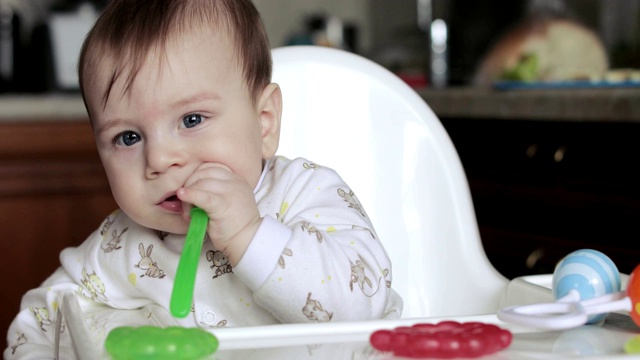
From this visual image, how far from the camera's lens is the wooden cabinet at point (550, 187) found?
175 cm

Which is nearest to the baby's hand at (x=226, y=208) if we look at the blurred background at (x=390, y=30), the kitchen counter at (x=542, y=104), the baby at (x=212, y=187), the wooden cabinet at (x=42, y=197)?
the baby at (x=212, y=187)

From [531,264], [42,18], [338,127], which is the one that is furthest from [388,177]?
→ [42,18]

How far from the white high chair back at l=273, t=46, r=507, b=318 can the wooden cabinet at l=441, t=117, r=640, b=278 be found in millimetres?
607

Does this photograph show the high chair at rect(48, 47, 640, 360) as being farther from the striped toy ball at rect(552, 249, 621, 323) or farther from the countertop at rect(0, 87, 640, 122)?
the countertop at rect(0, 87, 640, 122)

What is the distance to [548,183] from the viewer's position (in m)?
1.95

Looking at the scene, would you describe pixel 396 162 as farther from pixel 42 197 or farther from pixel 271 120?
pixel 42 197

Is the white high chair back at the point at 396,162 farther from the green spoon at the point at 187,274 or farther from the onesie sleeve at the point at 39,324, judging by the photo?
the green spoon at the point at 187,274

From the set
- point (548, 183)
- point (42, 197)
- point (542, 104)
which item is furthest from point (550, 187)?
point (42, 197)

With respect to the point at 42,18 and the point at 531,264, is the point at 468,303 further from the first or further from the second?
the point at 42,18

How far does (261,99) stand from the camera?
1011mm

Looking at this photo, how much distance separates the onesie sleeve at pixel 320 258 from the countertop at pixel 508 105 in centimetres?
84

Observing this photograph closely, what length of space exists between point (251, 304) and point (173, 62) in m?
0.25

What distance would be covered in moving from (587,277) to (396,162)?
0.45 m

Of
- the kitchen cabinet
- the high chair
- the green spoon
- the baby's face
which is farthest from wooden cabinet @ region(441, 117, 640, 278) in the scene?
the green spoon
